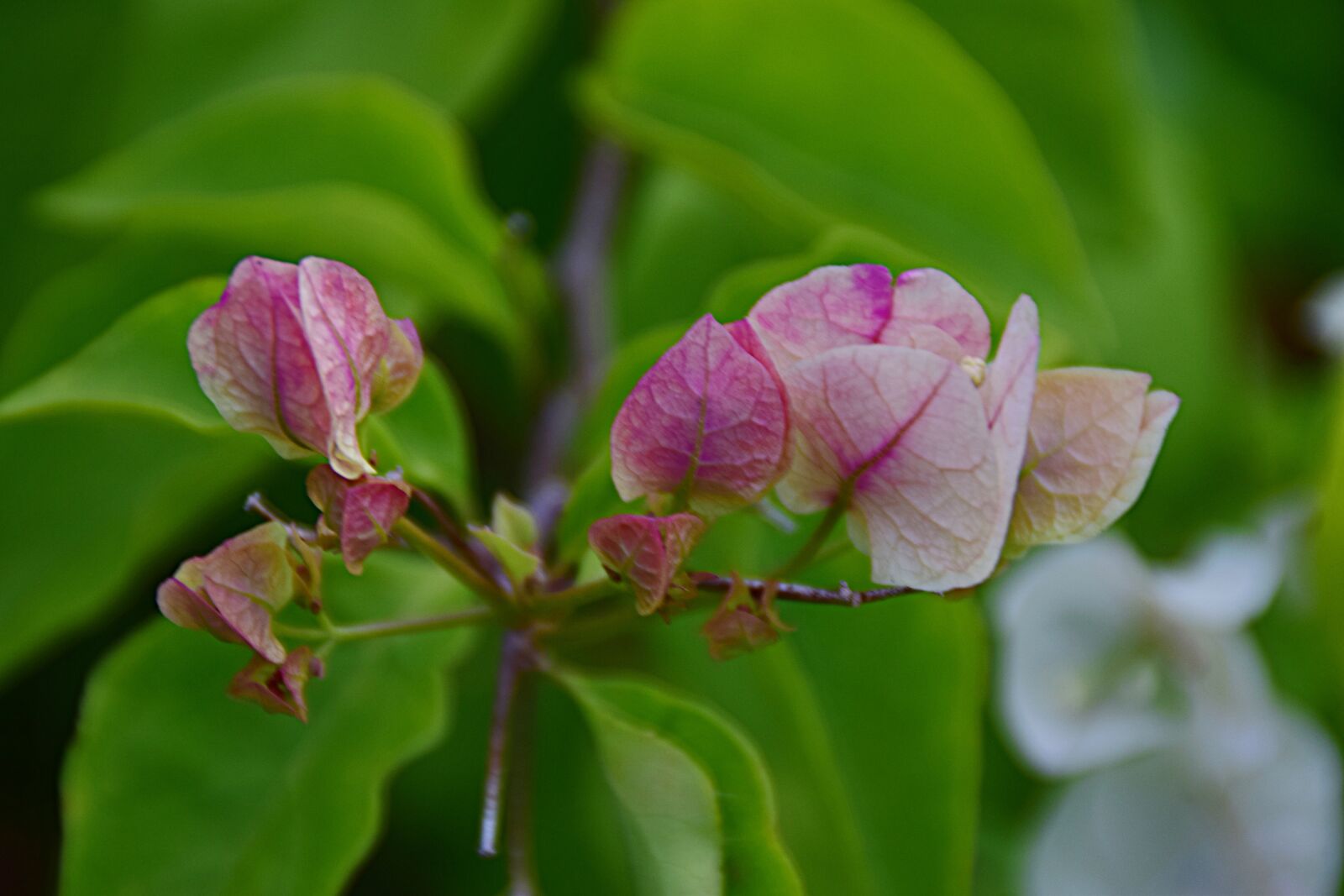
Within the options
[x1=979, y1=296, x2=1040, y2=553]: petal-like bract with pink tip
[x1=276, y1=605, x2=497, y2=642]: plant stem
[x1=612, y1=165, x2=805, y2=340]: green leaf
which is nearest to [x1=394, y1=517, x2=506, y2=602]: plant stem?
[x1=276, y1=605, x2=497, y2=642]: plant stem

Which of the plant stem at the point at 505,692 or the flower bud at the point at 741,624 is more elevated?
the flower bud at the point at 741,624

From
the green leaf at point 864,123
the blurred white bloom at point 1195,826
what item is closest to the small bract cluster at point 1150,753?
the blurred white bloom at point 1195,826

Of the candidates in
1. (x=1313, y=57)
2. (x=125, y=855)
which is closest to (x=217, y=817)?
(x=125, y=855)

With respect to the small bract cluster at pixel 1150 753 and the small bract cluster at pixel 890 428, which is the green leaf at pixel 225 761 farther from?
the small bract cluster at pixel 1150 753

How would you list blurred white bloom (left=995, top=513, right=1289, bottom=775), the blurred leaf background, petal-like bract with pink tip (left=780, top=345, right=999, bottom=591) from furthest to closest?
blurred white bloom (left=995, top=513, right=1289, bottom=775), the blurred leaf background, petal-like bract with pink tip (left=780, top=345, right=999, bottom=591)

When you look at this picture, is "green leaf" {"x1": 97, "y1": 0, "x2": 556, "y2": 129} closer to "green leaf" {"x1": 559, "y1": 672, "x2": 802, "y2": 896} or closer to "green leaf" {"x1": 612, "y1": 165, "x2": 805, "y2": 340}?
"green leaf" {"x1": 612, "y1": 165, "x2": 805, "y2": 340}

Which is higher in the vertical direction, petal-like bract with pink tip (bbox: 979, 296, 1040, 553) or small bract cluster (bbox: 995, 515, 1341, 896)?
petal-like bract with pink tip (bbox: 979, 296, 1040, 553)

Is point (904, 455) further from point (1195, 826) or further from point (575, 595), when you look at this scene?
point (1195, 826)
